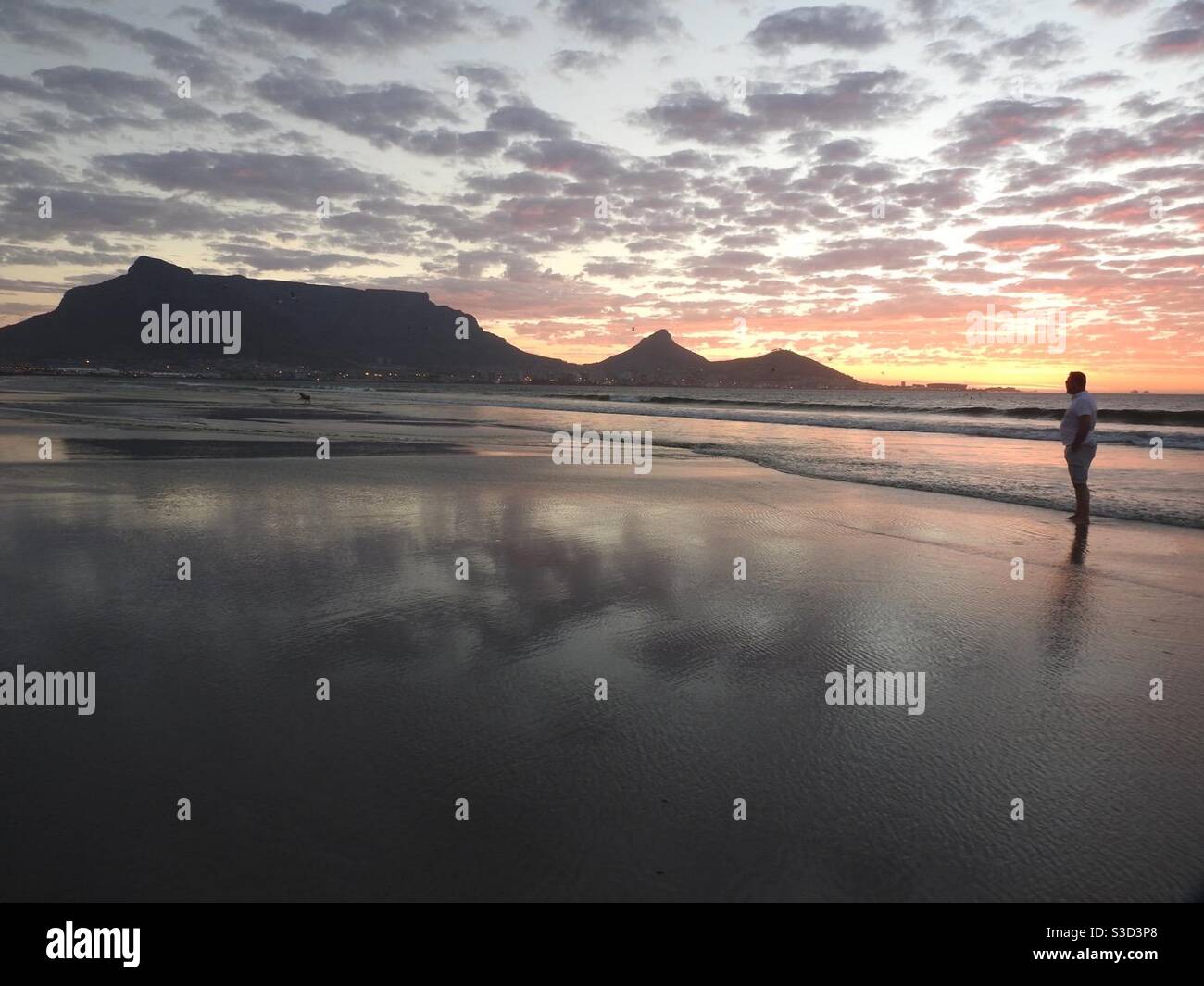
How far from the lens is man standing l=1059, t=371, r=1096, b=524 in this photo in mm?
11891

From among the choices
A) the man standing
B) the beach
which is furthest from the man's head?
the beach

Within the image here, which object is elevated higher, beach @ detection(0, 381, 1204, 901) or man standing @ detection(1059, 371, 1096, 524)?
man standing @ detection(1059, 371, 1096, 524)

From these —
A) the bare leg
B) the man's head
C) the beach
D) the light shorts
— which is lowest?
the beach

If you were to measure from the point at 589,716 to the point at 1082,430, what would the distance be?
38.0ft

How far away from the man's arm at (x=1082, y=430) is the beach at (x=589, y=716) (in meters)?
2.58

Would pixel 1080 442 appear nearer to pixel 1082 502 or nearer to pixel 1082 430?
pixel 1082 430

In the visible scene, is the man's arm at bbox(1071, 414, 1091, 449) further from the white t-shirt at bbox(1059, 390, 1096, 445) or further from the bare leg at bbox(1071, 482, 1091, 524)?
the bare leg at bbox(1071, 482, 1091, 524)

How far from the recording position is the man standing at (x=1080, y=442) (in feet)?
39.0

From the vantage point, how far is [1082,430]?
39.5ft

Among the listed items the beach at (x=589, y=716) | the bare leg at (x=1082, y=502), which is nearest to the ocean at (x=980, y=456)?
the bare leg at (x=1082, y=502)
